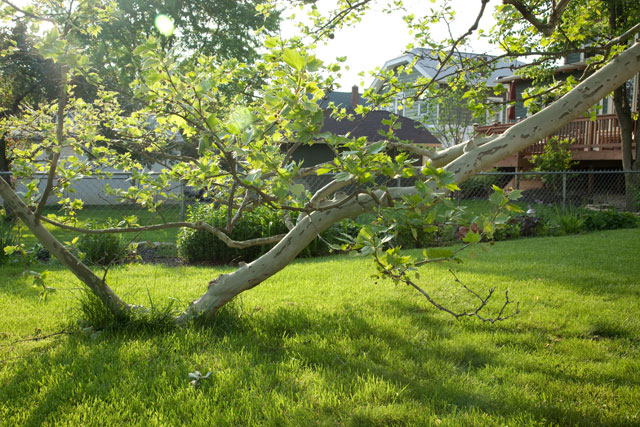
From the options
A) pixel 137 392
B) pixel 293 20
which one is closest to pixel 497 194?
pixel 137 392

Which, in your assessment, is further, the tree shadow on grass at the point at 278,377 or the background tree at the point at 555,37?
the background tree at the point at 555,37

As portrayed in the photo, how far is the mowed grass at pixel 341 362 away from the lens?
235 cm

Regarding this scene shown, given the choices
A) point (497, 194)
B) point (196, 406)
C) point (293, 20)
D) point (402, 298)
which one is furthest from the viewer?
point (293, 20)

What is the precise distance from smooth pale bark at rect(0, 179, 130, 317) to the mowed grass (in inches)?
9.1

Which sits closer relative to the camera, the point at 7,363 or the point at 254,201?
the point at 7,363

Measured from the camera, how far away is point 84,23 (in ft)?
9.15

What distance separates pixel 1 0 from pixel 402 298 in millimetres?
3884

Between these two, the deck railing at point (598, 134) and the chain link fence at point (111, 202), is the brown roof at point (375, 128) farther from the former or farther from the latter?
the chain link fence at point (111, 202)

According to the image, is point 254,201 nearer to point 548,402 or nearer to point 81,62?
point 81,62

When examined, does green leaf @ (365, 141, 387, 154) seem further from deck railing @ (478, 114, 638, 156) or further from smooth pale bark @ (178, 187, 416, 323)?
deck railing @ (478, 114, 638, 156)

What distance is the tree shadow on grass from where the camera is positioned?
2.33m

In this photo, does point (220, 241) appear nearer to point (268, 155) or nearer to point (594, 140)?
point (268, 155)

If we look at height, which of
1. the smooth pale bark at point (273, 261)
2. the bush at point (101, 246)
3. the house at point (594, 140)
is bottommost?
the bush at point (101, 246)

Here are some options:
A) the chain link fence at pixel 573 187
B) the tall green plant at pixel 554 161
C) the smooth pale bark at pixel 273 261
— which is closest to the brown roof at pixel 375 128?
the chain link fence at pixel 573 187
